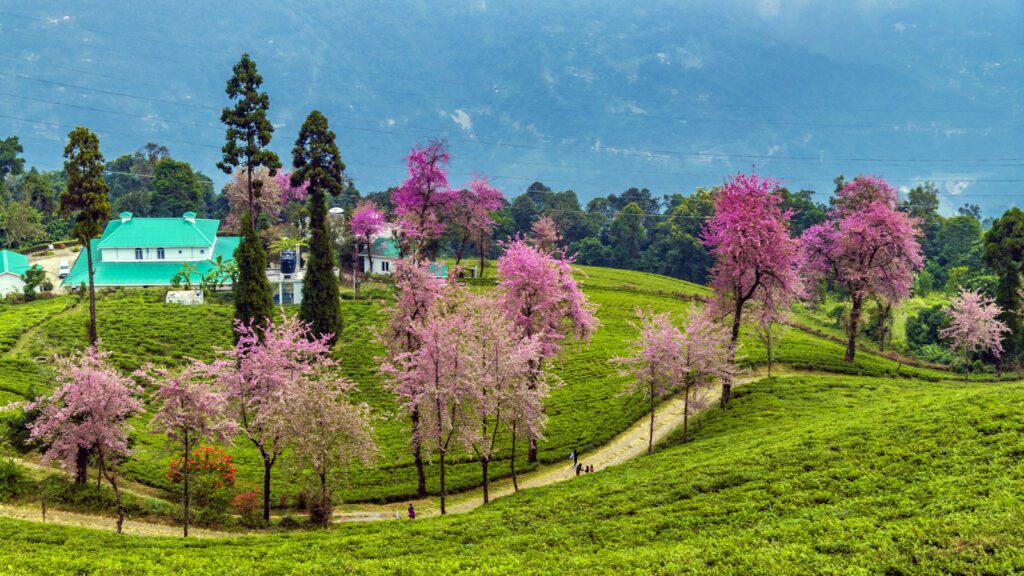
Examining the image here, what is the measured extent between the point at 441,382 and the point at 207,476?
13.5 metres

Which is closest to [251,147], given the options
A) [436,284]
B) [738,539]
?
[436,284]

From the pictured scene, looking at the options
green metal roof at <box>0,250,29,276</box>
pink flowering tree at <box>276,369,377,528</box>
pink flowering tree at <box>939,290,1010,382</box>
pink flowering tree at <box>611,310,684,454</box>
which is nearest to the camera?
pink flowering tree at <box>276,369,377,528</box>

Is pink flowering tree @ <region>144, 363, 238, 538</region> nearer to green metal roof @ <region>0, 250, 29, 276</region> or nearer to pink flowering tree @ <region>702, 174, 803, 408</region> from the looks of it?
pink flowering tree @ <region>702, 174, 803, 408</region>

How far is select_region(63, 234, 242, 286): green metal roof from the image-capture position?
7475 cm

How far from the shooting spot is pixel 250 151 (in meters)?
50.7

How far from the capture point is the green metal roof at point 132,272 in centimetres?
7475

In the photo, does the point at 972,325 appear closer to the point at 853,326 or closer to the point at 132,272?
the point at 853,326

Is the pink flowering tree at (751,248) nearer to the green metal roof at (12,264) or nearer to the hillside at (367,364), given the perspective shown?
the hillside at (367,364)

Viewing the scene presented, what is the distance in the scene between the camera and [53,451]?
89.5 feet

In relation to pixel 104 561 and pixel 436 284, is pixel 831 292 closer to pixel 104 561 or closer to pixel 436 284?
pixel 436 284

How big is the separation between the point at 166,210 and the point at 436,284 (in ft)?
299

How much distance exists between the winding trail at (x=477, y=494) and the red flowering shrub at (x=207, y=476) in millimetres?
2322

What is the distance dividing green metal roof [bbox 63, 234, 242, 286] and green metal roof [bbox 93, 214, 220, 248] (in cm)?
214

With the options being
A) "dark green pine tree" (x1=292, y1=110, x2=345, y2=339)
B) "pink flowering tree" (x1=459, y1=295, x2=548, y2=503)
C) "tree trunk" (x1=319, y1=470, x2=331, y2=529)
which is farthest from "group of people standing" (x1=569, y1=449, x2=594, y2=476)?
"dark green pine tree" (x1=292, y1=110, x2=345, y2=339)
